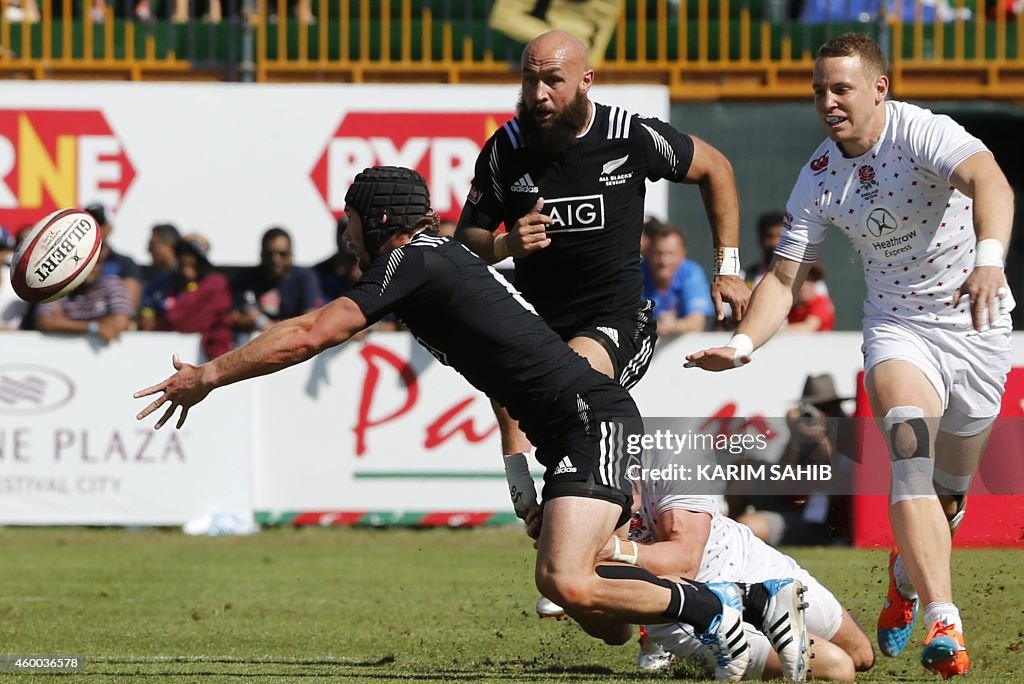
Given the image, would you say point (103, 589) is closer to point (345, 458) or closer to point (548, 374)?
point (345, 458)

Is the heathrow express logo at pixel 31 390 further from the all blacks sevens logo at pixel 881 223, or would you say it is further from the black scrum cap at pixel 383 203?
the all blacks sevens logo at pixel 881 223

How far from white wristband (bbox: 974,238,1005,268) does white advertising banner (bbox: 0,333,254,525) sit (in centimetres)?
795

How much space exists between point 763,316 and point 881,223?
2.10 feet

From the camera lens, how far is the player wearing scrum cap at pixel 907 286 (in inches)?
255

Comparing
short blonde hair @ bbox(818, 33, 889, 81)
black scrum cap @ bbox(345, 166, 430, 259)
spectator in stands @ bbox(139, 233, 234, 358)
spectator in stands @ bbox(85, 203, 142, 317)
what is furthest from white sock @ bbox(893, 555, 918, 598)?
spectator in stands @ bbox(85, 203, 142, 317)

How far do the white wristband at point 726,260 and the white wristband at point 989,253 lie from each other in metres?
1.47

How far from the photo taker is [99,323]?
13.0 meters

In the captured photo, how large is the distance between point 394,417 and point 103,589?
3.80m

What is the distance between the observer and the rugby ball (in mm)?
7535

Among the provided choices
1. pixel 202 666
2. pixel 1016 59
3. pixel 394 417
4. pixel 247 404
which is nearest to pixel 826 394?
pixel 394 417

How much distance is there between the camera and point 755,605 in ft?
20.9

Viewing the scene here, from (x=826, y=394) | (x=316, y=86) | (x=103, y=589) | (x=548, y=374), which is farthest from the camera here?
(x=316, y=86)

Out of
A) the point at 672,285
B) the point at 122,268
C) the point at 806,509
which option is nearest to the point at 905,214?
the point at 806,509

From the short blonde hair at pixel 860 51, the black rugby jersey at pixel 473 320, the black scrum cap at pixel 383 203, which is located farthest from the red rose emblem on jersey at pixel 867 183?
the black scrum cap at pixel 383 203
